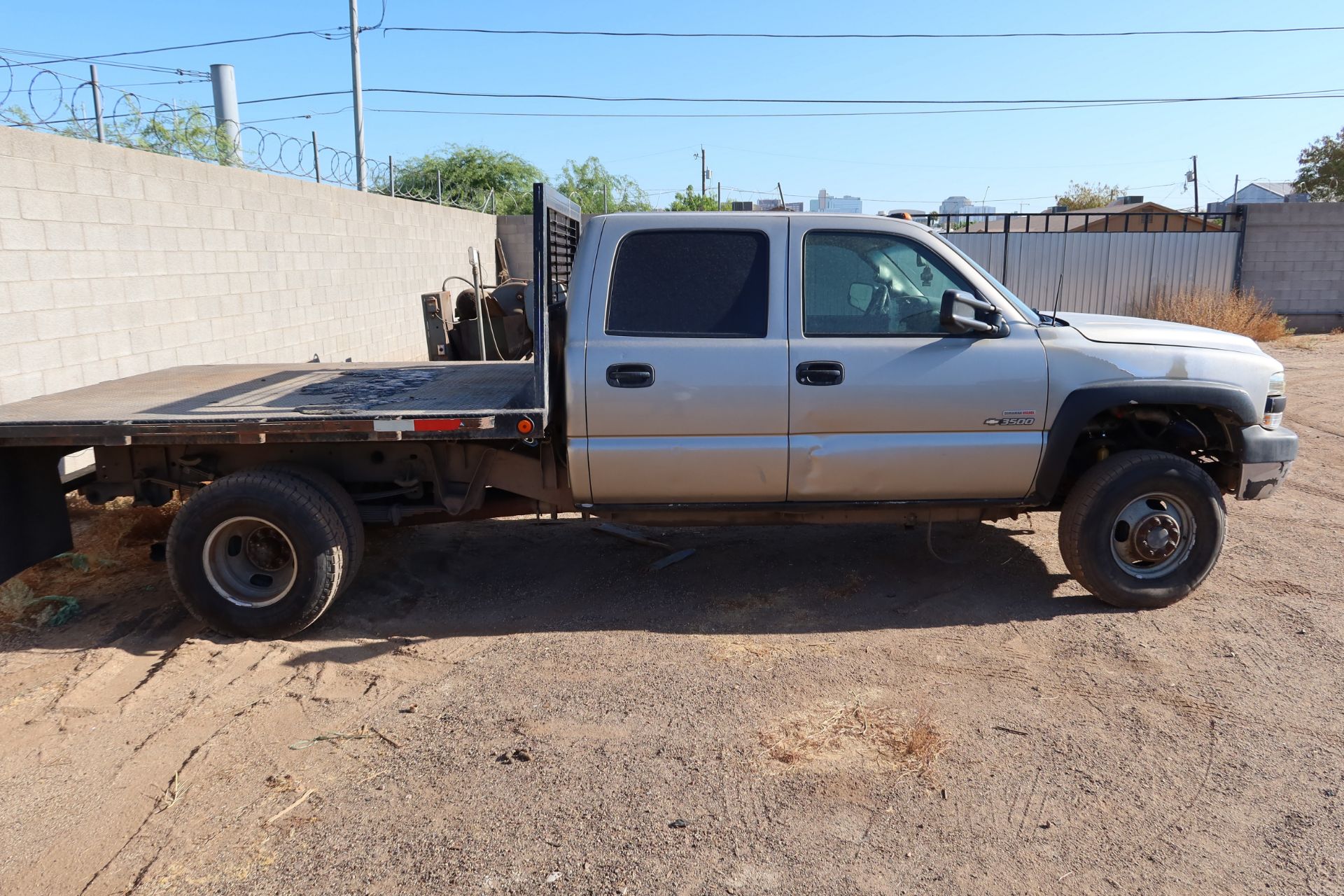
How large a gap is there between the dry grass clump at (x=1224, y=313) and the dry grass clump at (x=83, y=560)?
16.5 metres

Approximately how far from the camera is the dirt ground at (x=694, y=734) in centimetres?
316

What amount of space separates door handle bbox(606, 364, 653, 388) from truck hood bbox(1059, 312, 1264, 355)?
2.36m

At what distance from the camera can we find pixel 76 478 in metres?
5.29

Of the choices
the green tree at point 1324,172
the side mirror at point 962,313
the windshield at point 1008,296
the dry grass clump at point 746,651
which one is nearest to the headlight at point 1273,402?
the windshield at point 1008,296

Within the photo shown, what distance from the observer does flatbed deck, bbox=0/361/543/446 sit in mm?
4594

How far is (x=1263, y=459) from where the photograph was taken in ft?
17.1

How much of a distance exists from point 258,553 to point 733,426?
2613 mm

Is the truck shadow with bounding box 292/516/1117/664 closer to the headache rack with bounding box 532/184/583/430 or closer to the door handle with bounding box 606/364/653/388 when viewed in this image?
the headache rack with bounding box 532/184/583/430

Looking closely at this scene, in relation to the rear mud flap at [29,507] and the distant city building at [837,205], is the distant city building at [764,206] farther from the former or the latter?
the rear mud flap at [29,507]

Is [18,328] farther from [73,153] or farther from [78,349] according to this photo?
[73,153]

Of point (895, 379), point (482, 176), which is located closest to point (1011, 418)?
point (895, 379)

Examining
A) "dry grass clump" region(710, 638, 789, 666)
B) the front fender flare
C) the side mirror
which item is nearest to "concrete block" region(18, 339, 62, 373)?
"dry grass clump" region(710, 638, 789, 666)

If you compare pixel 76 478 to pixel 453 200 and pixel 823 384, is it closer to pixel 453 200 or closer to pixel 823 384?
pixel 823 384

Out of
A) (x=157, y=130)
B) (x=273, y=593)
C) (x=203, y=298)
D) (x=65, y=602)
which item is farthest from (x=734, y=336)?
(x=157, y=130)
